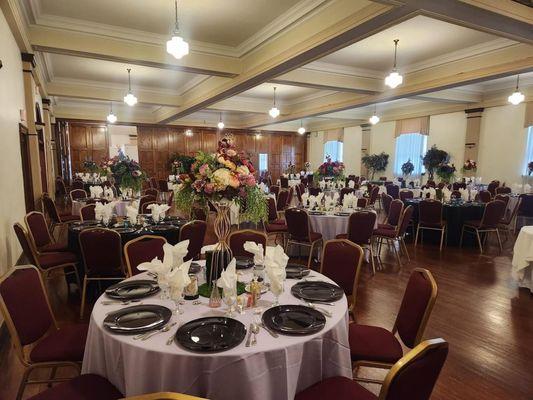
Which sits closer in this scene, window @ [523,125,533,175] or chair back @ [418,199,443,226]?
chair back @ [418,199,443,226]

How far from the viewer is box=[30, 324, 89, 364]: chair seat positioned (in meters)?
1.98

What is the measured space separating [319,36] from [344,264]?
333 centimetres

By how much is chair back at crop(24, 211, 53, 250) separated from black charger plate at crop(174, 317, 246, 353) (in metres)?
3.62

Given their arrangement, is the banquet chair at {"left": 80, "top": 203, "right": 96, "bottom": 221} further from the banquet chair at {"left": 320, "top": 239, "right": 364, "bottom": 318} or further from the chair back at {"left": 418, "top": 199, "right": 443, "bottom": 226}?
the chair back at {"left": 418, "top": 199, "right": 443, "bottom": 226}

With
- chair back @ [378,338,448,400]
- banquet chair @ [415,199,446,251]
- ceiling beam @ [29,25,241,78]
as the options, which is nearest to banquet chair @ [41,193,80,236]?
ceiling beam @ [29,25,241,78]

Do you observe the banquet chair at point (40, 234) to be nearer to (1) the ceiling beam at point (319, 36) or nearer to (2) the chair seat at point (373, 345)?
(2) the chair seat at point (373, 345)

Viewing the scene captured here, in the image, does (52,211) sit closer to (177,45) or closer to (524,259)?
(177,45)

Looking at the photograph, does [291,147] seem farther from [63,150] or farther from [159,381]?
[159,381]

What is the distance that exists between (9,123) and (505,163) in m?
11.6

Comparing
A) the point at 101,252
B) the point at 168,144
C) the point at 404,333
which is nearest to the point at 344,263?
the point at 404,333

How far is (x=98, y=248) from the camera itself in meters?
3.49

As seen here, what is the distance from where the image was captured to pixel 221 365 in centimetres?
149

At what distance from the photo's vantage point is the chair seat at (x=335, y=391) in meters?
1.64

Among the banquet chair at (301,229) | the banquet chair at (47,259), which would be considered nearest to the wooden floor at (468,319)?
the banquet chair at (47,259)
